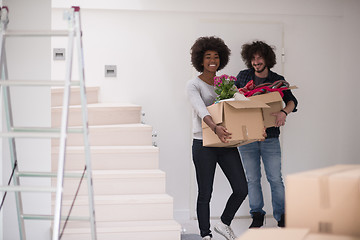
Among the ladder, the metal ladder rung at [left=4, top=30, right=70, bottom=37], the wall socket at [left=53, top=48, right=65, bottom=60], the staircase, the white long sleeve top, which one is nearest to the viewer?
the ladder

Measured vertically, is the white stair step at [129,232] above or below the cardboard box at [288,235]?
below

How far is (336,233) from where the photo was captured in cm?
166

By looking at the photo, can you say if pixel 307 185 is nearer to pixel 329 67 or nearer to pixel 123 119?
pixel 123 119

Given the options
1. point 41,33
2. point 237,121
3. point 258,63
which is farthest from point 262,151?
point 41,33

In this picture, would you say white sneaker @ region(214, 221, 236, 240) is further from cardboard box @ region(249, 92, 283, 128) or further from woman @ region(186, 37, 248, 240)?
cardboard box @ region(249, 92, 283, 128)

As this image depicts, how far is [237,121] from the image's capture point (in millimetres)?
3756

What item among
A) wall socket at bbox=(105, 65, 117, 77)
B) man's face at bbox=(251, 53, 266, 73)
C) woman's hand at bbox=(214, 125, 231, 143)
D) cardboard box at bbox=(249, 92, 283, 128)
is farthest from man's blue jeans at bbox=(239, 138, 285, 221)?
wall socket at bbox=(105, 65, 117, 77)

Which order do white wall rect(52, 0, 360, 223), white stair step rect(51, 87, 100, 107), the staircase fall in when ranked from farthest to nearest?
white wall rect(52, 0, 360, 223)
white stair step rect(51, 87, 100, 107)
the staircase

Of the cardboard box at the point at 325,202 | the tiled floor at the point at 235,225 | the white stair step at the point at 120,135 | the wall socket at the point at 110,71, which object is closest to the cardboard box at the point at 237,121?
the white stair step at the point at 120,135

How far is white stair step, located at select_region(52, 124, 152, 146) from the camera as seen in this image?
4.68 m

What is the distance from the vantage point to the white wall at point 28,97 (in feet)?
11.1

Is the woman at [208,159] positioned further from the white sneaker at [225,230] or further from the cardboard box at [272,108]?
the cardboard box at [272,108]

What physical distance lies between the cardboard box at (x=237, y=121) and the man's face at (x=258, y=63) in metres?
0.78

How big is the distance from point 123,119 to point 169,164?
2.33ft
